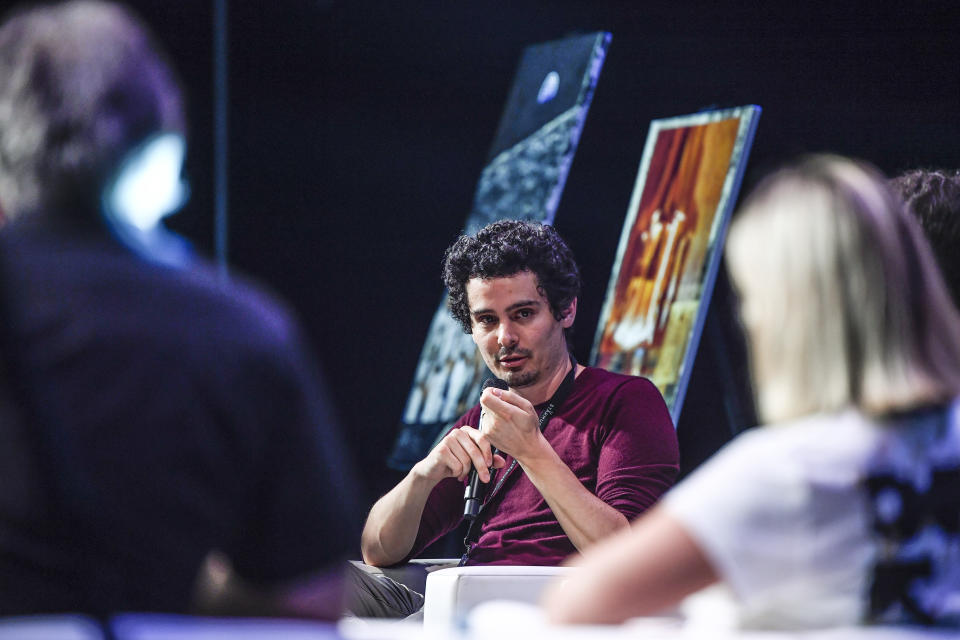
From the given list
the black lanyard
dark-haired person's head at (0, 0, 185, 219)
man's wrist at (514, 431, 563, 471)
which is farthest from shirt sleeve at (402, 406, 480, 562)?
dark-haired person's head at (0, 0, 185, 219)

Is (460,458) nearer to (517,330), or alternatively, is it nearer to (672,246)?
(517,330)

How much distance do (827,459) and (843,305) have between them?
0.18m

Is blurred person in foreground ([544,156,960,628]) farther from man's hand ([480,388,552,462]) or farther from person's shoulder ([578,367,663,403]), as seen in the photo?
person's shoulder ([578,367,663,403])

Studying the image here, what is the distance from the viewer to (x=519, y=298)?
2883mm

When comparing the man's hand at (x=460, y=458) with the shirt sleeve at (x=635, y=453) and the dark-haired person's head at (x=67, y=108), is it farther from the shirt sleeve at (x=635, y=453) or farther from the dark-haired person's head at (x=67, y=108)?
the dark-haired person's head at (x=67, y=108)

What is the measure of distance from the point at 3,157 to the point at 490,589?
1.51 metres

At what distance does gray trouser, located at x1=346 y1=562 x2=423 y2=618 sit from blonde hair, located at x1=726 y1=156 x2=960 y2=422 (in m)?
1.82

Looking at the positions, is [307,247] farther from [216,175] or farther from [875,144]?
[875,144]

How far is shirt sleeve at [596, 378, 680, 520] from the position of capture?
248 cm

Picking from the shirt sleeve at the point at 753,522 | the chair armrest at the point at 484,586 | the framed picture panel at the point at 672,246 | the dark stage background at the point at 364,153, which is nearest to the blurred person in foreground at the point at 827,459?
the shirt sleeve at the point at 753,522

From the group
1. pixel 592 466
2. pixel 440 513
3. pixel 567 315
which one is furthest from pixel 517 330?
pixel 440 513

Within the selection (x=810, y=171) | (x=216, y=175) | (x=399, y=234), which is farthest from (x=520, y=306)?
(x=216, y=175)

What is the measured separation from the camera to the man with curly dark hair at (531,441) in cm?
247

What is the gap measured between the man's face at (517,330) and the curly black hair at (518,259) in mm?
29
